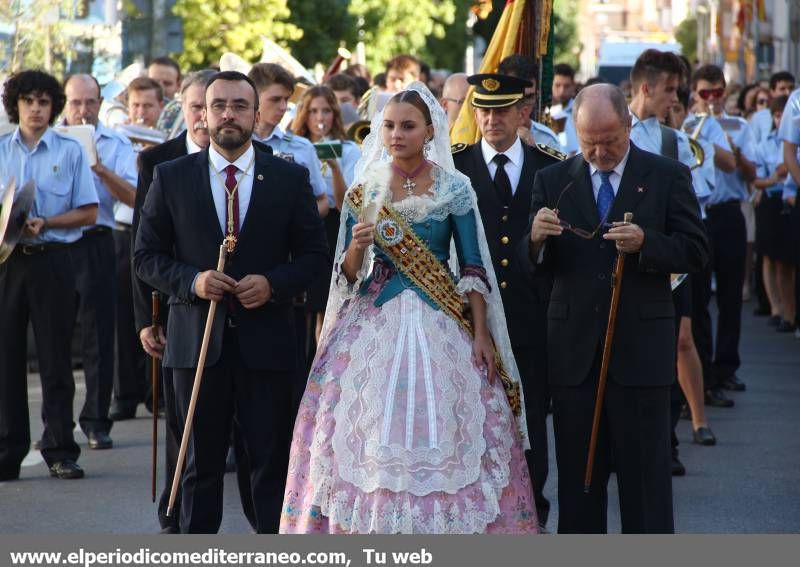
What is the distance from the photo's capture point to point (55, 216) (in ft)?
33.0

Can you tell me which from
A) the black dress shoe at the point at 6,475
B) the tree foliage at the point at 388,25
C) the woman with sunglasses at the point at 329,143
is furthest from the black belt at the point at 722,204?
the tree foliage at the point at 388,25

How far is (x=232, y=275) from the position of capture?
24.5 feet

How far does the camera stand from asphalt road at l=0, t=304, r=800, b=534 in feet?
28.8

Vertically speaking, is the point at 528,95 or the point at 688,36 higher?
the point at 688,36

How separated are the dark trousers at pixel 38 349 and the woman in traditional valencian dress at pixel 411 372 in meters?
3.10

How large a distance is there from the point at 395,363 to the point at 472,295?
0.49 metres

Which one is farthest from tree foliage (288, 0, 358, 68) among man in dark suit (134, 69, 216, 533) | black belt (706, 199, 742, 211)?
man in dark suit (134, 69, 216, 533)

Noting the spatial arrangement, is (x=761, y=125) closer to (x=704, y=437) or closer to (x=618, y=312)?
(x=704, y=437)

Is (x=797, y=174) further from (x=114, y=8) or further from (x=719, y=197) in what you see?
(x=114, y=8)

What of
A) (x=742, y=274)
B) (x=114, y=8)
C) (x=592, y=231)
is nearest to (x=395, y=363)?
(x=592, y=231)

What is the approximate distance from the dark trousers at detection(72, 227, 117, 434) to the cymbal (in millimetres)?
2035

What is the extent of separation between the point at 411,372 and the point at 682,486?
3.20m

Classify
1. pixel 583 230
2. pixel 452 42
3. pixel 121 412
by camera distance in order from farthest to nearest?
pixel 452 42 < pixel 121 412 < pixel 583 230

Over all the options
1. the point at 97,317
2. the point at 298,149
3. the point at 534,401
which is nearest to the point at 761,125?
the point at 97,317
